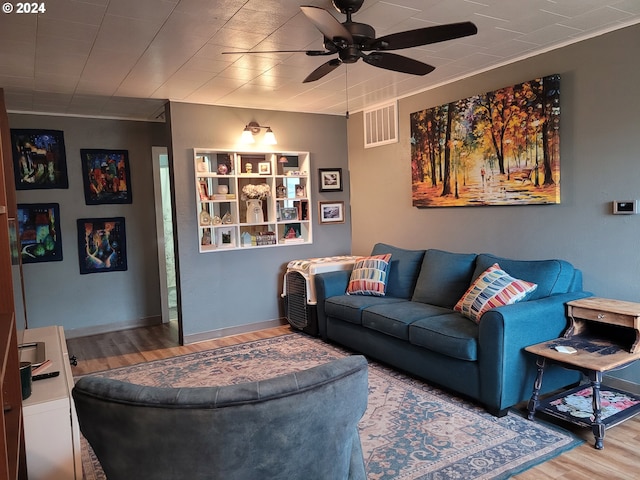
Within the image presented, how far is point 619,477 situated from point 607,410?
1.90 ft

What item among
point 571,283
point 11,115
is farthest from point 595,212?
point 11,115

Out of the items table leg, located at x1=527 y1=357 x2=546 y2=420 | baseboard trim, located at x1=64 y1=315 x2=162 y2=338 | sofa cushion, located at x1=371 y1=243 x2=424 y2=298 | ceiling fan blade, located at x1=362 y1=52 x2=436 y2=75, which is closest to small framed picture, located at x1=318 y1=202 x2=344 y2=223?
sofa cushion, located at x1=371 y1=243 x2=424 y2=298

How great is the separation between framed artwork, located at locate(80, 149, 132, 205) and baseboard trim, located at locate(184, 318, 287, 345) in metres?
1.90

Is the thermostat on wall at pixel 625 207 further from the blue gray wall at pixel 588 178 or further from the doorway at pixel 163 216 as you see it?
the doorway at pixel 163 216

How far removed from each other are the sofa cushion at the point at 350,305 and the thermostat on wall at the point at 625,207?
72.8 inches

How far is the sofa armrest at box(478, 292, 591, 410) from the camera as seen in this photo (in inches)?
110

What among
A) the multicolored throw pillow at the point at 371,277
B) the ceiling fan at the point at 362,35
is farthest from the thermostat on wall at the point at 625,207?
the multicolored throw pillow at the point at 371,277

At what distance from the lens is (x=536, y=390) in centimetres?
283

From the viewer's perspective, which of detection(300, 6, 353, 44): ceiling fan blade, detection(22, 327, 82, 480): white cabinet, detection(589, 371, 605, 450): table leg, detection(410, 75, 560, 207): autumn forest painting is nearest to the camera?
detection(22, 327, 82, 480): white cabinet

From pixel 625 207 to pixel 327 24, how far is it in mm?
2392

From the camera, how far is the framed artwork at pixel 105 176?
517 centimetres

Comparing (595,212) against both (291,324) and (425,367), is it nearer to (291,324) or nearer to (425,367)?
(425,367)

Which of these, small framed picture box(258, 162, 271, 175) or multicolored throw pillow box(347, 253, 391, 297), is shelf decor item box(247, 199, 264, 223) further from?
multicolored throw pillow box(347, 253, 391, 297)

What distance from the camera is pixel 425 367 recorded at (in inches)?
133
